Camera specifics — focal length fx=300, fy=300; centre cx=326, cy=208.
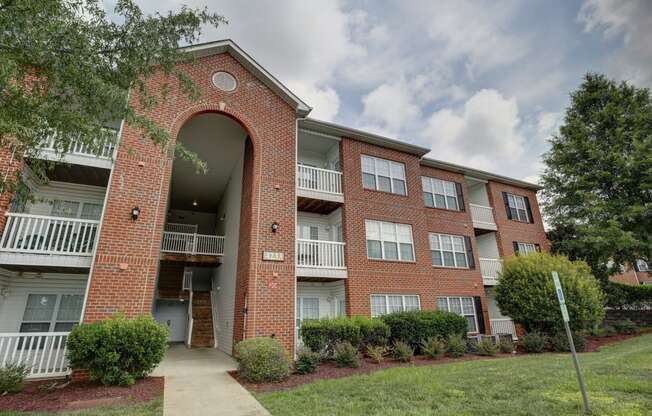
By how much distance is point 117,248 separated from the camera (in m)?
8.46

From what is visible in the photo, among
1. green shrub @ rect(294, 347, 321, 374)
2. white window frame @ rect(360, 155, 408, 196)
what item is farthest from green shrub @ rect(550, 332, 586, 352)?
green shrub @ rect(294, 347, 321, 374)

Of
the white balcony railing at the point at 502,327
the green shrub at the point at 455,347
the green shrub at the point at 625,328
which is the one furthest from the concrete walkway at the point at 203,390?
the green shrub at the point at 625,328

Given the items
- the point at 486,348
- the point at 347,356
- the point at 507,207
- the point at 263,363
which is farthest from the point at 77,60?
the point at 507,207

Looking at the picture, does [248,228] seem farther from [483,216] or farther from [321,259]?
[483,216]

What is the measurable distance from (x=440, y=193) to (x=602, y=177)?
34.5ft

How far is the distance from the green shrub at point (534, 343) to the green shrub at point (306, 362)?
8727 mm

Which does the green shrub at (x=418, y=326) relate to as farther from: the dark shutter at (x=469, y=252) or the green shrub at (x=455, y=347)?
the dark shutter at (x=469, y=252)

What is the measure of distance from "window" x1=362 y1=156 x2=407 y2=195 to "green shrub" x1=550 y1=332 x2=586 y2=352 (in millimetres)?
8467

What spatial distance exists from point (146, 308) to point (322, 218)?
8254 mm

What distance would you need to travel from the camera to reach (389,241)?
13.8m

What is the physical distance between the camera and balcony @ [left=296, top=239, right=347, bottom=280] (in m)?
11.6

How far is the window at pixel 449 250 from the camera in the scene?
15.2 meters

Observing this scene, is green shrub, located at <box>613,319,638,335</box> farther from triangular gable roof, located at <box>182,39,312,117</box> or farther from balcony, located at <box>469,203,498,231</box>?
triangular gable roof, located at <box>182,39,312,117</box>

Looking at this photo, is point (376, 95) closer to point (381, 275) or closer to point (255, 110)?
point (255, 110)
